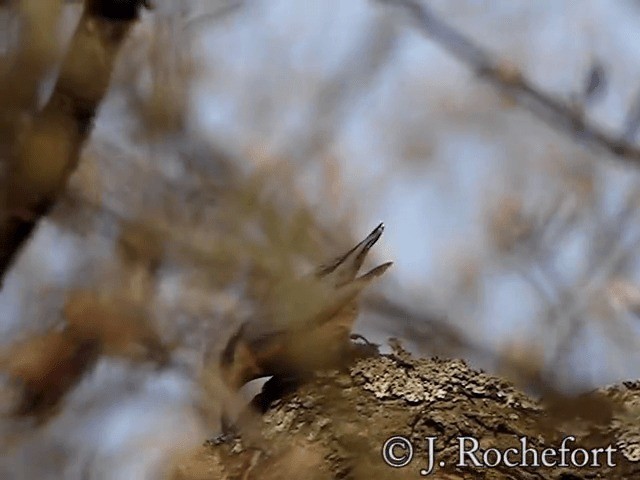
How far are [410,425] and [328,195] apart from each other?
150 millimetres

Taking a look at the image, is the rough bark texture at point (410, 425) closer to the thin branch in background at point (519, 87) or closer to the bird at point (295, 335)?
the bird at point (295, 335)

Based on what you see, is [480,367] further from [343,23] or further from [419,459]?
[343,23]

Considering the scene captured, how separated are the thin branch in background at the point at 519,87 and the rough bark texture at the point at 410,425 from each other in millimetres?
154

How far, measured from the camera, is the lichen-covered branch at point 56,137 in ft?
2.12

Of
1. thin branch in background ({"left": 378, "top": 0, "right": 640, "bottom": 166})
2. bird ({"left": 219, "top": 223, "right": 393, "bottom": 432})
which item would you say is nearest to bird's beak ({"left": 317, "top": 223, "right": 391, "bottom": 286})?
bird ({"left": 219, "top": 223, "right": 393, "bottom": 432})

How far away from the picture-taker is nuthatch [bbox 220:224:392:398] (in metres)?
0.64

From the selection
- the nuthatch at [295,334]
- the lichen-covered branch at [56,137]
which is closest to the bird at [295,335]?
the nuthatch at [295,334]

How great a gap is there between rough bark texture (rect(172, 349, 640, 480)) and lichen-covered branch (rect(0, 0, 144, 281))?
0.18m

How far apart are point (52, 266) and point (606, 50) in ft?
1.23

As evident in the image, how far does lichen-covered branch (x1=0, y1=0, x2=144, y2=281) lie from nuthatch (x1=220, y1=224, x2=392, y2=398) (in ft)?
0.48

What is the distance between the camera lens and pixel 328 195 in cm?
65
